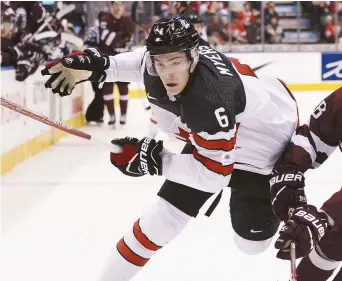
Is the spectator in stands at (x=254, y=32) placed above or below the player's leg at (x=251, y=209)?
above

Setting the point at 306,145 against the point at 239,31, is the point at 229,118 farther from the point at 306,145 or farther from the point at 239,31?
the point at 239,31

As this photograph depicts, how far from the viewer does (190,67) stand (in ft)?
6.83

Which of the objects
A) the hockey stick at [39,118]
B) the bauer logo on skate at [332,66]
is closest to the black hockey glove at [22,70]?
the bauer logo on skate at [332,66]

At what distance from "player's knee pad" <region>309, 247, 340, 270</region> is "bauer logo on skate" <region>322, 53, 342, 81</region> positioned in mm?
2838

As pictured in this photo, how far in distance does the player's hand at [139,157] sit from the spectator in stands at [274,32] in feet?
23.9

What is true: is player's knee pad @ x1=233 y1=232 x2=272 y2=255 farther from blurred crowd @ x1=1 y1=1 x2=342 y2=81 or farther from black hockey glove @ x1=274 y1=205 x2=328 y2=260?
blurred crowd @ x1=1 y1=1 x2=342 y2=81

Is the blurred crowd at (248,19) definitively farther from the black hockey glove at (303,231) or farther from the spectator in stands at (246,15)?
the black hockey glove at (303,231)

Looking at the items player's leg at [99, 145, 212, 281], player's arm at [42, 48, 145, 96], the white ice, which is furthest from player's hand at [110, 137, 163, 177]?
the white ice

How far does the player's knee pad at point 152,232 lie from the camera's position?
7.45 ft

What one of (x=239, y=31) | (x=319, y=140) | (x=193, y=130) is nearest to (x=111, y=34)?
(x=239, y=31)

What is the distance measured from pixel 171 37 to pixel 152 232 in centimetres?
61

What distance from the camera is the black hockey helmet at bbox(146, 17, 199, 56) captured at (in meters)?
2.04

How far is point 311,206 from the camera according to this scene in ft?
6.20

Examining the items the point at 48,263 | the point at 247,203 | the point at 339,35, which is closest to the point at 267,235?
the point at 247,203
